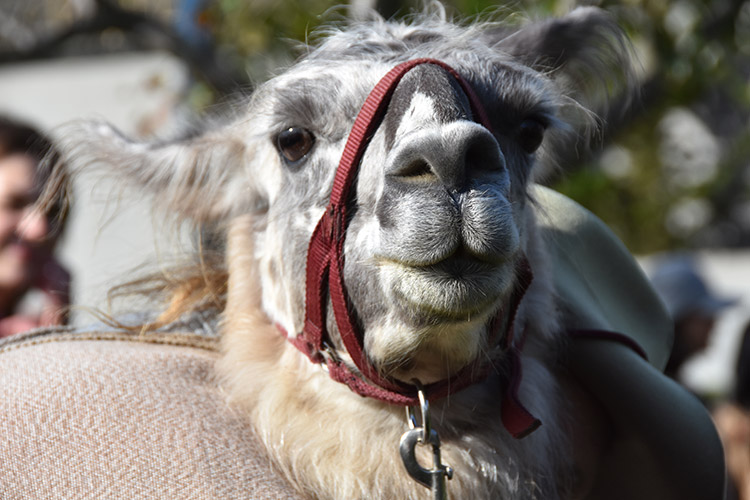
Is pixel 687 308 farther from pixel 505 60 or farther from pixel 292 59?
pixel 505 60

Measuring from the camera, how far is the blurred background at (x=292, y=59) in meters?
3.74

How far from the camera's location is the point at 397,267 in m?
1.70

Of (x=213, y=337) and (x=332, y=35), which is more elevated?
(x=332, y=35)

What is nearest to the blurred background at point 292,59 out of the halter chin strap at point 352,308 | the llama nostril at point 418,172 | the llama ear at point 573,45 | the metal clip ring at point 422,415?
the llama ear at point 573,45

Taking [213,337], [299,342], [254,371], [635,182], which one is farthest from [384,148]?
[635,182]

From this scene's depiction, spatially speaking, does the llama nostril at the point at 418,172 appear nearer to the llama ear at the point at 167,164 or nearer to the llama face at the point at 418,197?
the llama face at the point at 418,197

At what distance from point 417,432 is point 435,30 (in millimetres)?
1138

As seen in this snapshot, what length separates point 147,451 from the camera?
5.85ft

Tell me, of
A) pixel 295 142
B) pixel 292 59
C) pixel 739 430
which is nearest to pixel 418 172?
pixel 295 142

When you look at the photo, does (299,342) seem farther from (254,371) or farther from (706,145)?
(706,145)

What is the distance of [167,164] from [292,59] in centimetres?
105

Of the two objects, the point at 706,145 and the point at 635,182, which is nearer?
the point at 635,182

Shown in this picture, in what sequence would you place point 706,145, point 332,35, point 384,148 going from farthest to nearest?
point 706,145, point 332,35, point 384,148

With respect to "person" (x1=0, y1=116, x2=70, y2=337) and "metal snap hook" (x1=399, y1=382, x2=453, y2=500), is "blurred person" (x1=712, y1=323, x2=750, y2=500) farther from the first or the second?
"person" (x1=0, y1=116, x2=70, y2=337)
